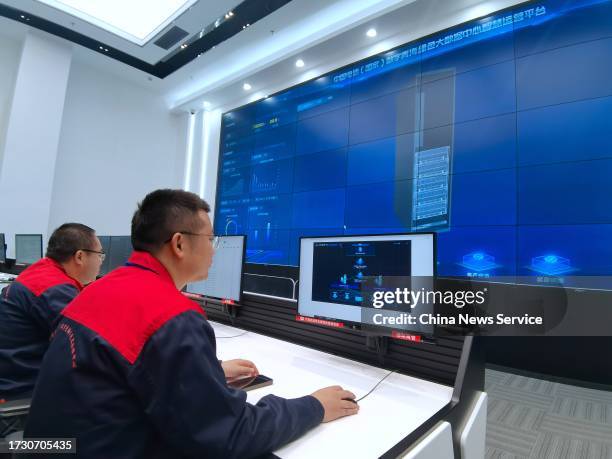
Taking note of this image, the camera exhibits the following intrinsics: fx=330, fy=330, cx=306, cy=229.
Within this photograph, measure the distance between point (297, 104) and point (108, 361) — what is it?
4613 millimetres

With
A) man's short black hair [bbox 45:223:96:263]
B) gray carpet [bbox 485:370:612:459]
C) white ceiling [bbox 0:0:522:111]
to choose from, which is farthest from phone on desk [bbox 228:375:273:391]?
white ceiling [bbox 0:0:522:111]

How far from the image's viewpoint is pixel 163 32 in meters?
3.98

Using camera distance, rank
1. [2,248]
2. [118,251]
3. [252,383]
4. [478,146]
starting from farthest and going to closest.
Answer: [2,248] → [478,146] → [118,251] → [252,383]

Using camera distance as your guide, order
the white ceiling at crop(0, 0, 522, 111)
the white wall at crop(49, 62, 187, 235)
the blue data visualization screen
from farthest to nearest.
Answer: the white wall at crop(49, 62, 187, 235), the white ceiling at crop(0, 0, 522, 111), the blue data visualization screen

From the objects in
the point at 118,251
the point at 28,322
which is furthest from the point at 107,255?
the point at 28,322

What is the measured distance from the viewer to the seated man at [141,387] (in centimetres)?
60

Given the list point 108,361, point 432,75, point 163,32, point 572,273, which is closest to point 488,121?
point 432,75

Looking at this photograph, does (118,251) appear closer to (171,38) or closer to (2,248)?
(2,248)

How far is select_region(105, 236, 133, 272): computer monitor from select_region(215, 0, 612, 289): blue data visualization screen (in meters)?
1.85

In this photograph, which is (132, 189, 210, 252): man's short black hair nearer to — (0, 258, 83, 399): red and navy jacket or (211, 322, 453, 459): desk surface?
(211, 322, 453, 459): desk surface

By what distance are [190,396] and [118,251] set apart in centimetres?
252

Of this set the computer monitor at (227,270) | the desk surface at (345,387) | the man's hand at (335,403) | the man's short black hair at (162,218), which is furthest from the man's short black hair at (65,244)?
the man's hand at (335,403)

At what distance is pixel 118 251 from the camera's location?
2721mm

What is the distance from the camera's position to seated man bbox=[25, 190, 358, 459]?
23.4 inches
